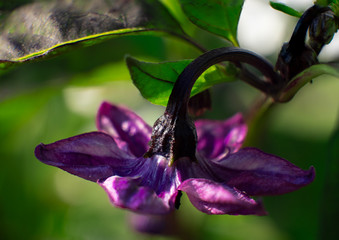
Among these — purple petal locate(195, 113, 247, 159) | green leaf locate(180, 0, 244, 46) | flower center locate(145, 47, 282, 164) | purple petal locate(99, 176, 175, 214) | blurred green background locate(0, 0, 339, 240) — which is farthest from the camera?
blurred green background locate(0, 0, 339, 240)

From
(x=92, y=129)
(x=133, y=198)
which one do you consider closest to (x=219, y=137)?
(x=133, y=198)

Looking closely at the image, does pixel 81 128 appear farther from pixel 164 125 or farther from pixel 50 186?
pixel 164 125

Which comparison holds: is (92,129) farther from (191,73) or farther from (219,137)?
(191,73)

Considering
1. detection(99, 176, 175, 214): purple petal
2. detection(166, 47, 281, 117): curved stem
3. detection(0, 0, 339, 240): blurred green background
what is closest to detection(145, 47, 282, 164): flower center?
detection(166, 47, 281, 117): curved stem

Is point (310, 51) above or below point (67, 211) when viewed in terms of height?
above

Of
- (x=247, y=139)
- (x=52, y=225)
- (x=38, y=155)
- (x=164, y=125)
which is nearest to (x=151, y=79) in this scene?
(x=164, y=125)

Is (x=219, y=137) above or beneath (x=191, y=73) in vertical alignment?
beneath

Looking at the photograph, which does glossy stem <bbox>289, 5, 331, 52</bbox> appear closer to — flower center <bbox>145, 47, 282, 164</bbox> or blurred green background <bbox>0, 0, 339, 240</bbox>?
flower center <bbox>145, 47, 282, 164</bbox>
